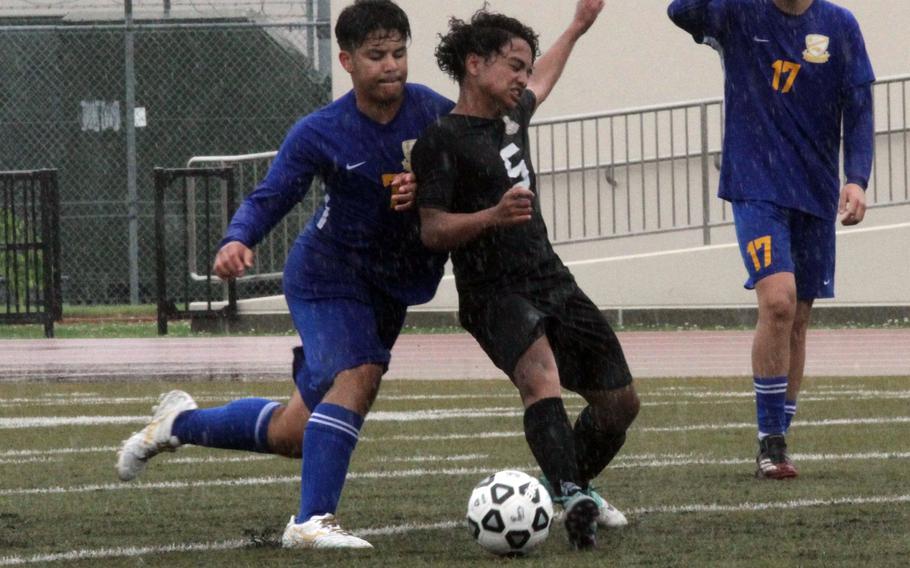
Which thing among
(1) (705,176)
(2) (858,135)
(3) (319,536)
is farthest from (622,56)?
(3) (319,536)

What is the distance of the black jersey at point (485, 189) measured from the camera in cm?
581

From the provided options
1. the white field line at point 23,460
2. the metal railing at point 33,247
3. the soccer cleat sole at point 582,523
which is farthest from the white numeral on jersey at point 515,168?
the metal railing at point 33,247

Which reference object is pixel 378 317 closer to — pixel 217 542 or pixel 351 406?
pixel 351 406

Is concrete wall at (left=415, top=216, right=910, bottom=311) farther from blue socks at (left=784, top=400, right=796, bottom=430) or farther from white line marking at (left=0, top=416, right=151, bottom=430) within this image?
blue socks at (left=784, top=400, right=796, bottom=430)

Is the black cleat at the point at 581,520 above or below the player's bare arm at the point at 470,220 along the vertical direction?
below

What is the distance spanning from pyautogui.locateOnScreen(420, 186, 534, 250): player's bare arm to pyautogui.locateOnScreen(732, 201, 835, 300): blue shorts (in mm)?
1984

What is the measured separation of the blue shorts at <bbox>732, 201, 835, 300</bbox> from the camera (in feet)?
24.5

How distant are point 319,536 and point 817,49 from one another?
311cm

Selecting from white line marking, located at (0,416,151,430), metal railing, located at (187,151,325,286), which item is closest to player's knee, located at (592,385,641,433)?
white line marking, located at (0,416,151,430)

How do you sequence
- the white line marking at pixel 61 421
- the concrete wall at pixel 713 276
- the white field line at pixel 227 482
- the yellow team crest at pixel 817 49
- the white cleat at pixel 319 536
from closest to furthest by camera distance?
the white cleat at pixel 319 536 < the white field line at pixel 227 482 < the yellow team crest at pixel 817 49 < the white line marking at pixel 61 421 < the concrete wall at pixel 713 276

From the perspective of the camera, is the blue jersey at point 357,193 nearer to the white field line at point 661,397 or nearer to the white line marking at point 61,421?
the white line marking at point 61,421

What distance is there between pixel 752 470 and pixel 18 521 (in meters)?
2.77

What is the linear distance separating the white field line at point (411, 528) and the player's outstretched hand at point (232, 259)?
0.78 m

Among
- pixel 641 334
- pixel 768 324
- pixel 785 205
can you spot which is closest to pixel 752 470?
pixel 768 324
